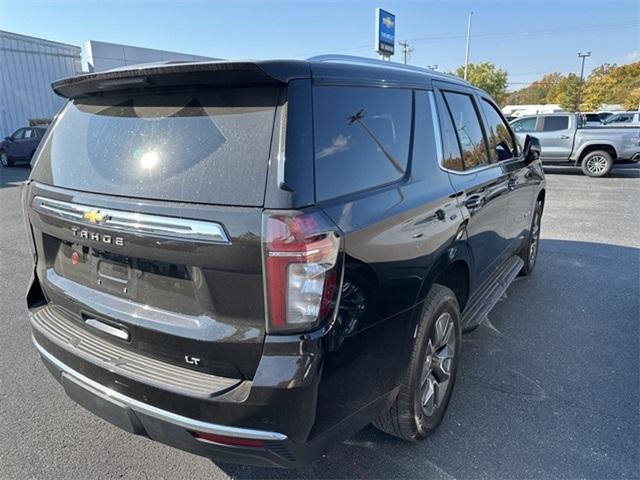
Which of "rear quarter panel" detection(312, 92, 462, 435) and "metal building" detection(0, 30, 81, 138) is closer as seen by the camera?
"rear quarter panel" detection(312, 92, 462, 435)

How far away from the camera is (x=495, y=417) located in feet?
8.77

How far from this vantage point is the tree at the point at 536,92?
9015 cm

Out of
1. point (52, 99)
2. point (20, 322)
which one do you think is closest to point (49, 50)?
point (52, 99)

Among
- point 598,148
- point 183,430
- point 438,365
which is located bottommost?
point 438,365

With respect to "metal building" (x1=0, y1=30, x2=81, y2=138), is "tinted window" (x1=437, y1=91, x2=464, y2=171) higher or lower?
lower

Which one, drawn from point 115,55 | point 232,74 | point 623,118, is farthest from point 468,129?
point 623,118

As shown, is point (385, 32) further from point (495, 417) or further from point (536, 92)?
point (536, 92)

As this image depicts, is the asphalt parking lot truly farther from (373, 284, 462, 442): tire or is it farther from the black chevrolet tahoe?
the black chevrolet tahoe

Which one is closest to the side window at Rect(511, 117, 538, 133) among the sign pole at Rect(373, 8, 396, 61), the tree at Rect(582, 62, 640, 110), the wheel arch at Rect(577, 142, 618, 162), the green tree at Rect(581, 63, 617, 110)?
the wheel arch at Rect(577, 142, 618, 162)

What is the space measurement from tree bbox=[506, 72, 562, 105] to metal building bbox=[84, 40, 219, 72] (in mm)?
79587

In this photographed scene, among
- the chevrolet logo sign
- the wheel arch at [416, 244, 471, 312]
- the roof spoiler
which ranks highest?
the roof spoiler

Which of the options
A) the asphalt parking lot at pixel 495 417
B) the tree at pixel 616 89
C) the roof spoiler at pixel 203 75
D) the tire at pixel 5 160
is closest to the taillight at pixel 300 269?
the roof spoiler at pixel 203 75

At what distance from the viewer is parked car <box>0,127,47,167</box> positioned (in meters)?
17.6

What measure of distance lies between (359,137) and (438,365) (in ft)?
4.56
